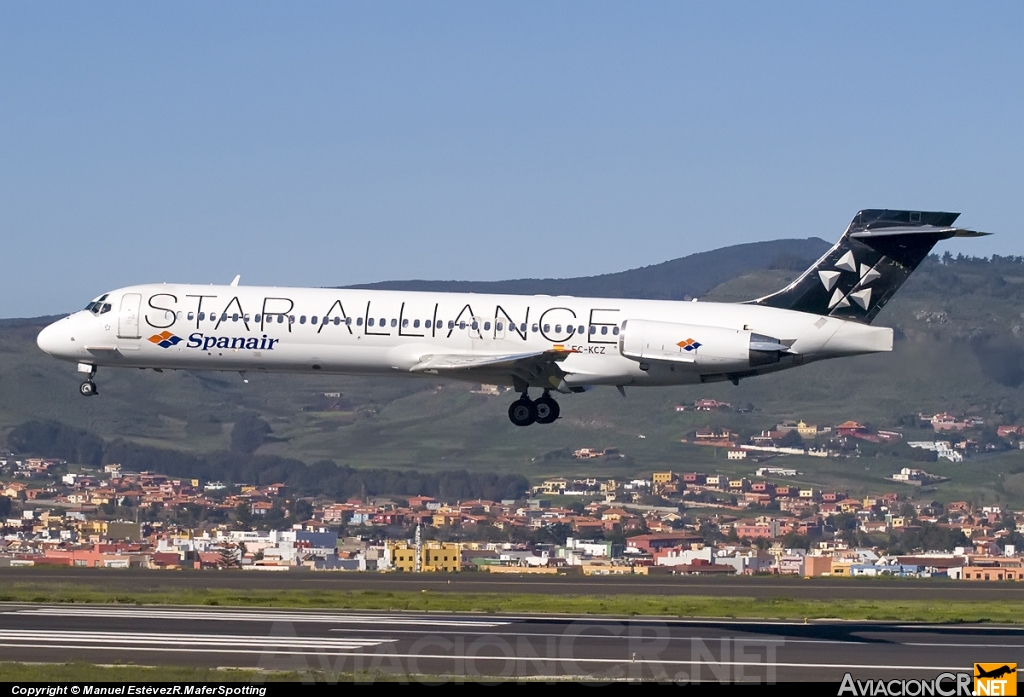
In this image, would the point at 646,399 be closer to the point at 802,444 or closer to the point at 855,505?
the point at 802,444

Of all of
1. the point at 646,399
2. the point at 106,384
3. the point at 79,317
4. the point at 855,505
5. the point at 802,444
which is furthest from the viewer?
the point at 646,399

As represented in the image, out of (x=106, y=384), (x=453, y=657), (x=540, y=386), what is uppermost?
(x=106, y=384)

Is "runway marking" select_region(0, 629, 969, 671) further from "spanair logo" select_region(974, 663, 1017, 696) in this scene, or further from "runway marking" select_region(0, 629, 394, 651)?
"spanair logo" select_region(974, 663, 1017, 696)

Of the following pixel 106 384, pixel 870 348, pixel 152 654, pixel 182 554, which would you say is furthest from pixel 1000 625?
pixel 106 384

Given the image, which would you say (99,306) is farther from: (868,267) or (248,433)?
(248,433)

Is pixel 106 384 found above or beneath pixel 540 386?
above

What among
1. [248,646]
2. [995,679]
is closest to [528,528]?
[248,646]

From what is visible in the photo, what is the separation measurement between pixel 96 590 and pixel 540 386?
17909mm

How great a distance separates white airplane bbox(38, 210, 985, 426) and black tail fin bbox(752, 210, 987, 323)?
1.5 inches

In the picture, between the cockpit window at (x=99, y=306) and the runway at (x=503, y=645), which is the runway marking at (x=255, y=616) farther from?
the cockpit window at (x=99, y=306)

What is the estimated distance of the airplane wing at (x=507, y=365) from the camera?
147 ft

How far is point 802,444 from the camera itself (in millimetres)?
173000

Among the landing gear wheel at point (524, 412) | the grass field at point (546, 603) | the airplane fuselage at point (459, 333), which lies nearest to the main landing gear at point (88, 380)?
the airplane fuselage at point (459, 333)

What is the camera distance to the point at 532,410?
154ft
